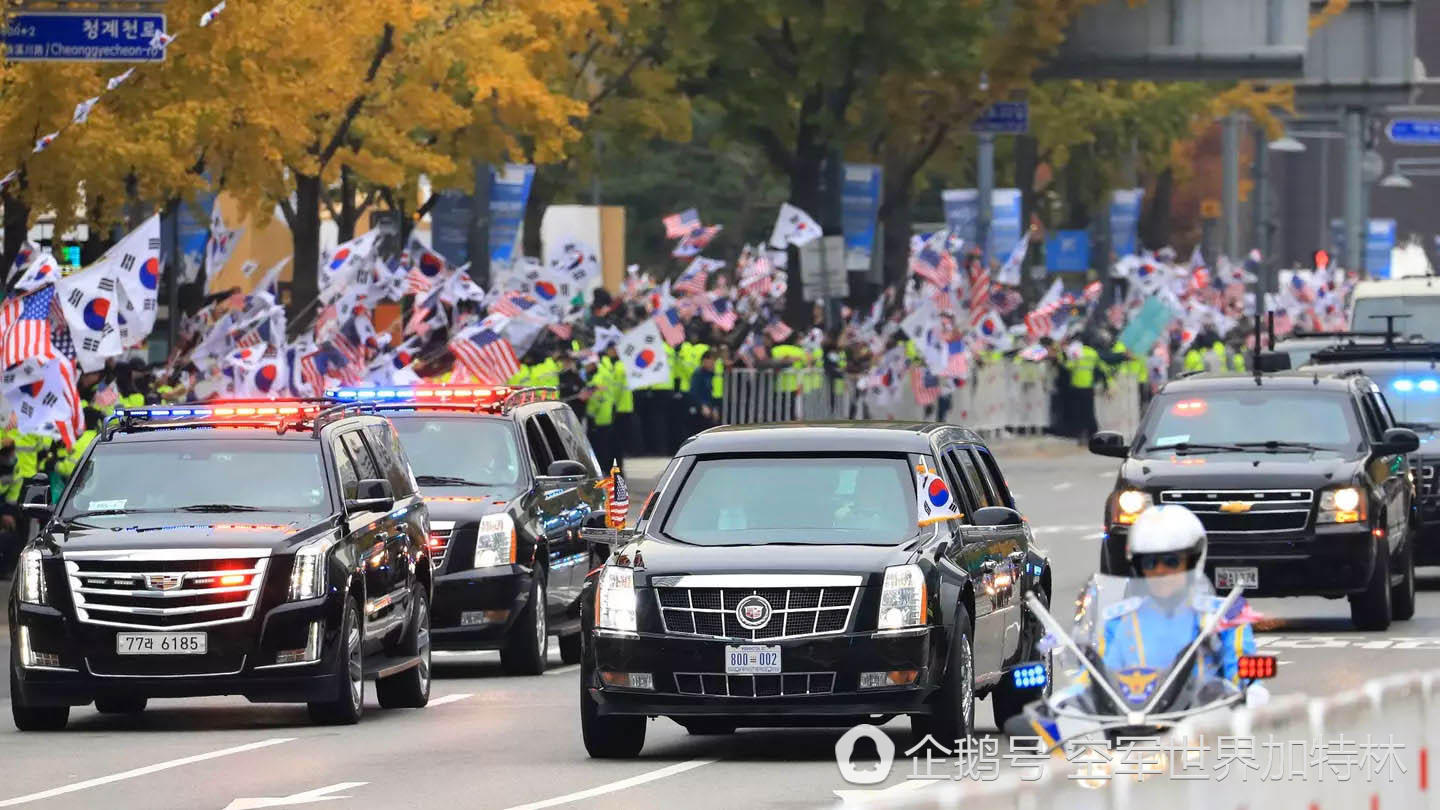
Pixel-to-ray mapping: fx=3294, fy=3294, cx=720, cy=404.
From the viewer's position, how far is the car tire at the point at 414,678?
18.4 m

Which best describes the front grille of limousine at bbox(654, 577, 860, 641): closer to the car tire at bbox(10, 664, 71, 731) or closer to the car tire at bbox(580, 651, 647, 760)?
the car tire at bbox(580, 651, 647, 760)

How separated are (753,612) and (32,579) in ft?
A: 14.4

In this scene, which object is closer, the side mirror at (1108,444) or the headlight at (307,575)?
the headlight at (307,575)

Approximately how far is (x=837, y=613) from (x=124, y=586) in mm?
4171

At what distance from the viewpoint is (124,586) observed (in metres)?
16.8

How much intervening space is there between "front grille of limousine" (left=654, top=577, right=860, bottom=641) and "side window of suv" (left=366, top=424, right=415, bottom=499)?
436 centimetres

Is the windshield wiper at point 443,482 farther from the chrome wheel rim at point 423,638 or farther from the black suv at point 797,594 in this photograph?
the black suv at point 797,594

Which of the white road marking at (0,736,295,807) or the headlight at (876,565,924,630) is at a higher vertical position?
the headlight at (876,565,924,630)

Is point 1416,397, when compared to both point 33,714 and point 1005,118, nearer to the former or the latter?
point 33,714

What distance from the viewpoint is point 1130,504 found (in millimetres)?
22266

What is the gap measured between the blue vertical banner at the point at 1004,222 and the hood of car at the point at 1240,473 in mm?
37310

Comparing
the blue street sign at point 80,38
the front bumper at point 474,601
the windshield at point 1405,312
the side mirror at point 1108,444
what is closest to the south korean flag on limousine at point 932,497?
the front bumper at point 474,601

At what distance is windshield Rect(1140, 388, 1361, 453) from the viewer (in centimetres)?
2325

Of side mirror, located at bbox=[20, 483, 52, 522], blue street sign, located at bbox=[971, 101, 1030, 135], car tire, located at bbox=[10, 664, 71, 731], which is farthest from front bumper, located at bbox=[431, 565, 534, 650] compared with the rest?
blue street sign, located at bbox=[971, 101, 1030, 135]
